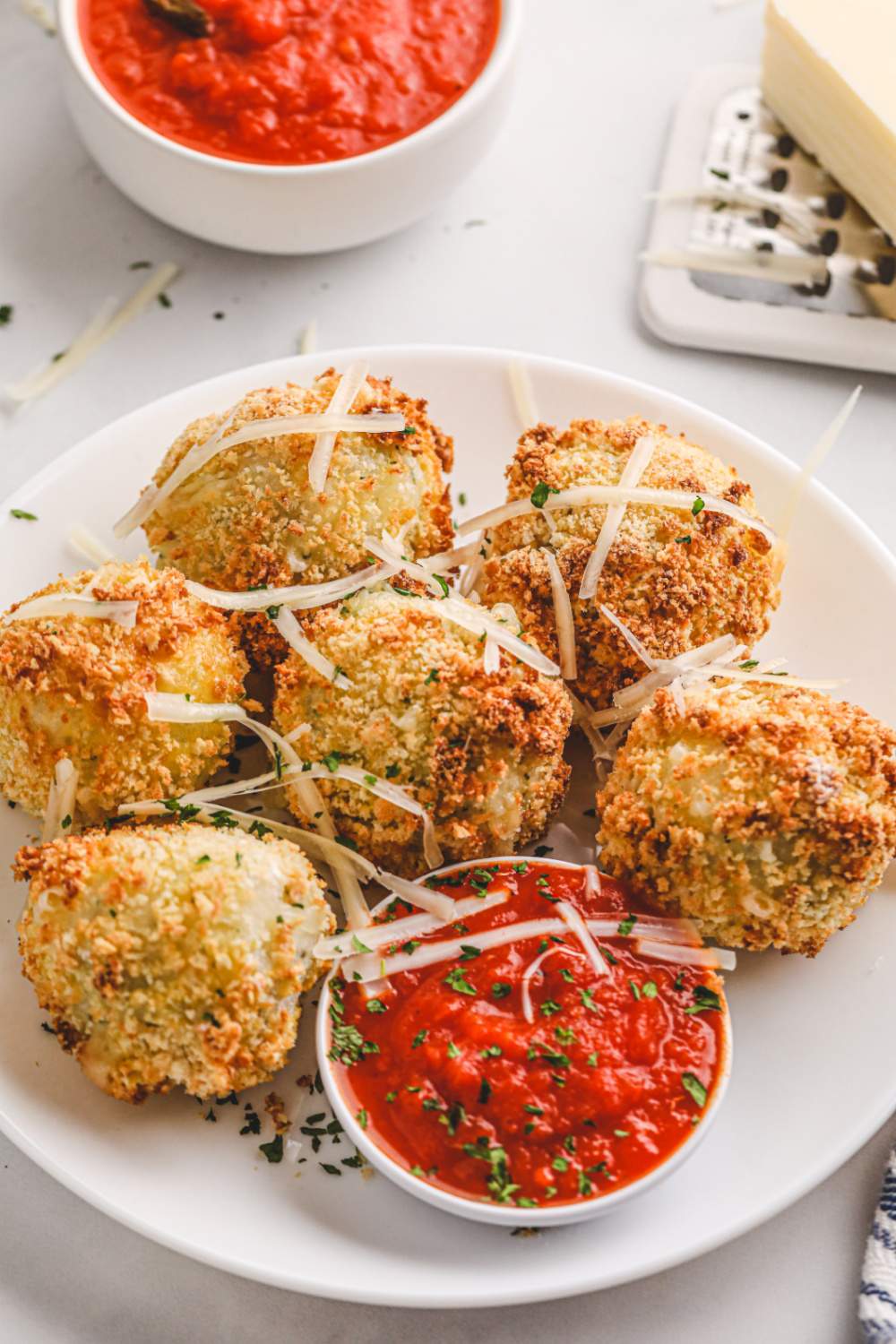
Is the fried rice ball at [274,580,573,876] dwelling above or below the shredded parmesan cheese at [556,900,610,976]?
above

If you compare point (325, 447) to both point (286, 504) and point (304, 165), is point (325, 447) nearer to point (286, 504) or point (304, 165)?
point (286, 504)

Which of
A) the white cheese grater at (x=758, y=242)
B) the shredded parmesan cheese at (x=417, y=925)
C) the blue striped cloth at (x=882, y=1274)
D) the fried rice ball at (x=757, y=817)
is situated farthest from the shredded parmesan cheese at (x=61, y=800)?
the white cheese grater at (x=758, y=242)

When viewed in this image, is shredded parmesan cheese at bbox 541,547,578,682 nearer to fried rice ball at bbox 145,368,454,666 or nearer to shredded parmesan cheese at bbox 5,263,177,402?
fried rice ball at bbox 145,368,454,666

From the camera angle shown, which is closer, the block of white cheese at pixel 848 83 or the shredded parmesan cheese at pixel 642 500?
the shredded parmesan cheese at pixel 642 500

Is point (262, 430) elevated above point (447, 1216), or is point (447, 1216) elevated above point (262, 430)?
point (262, 430)

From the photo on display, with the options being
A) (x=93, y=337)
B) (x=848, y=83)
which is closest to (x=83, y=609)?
(x=93, y=337)

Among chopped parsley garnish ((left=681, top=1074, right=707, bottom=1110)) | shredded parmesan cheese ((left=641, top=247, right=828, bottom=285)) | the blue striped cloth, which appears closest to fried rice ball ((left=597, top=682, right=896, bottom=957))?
chopped parsley garnish ((left=681, top=1074, right=707, bottom=1110))

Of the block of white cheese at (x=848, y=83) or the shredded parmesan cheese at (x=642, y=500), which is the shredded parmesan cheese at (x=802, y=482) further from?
the block of white cheese at (x=848, y=83)
